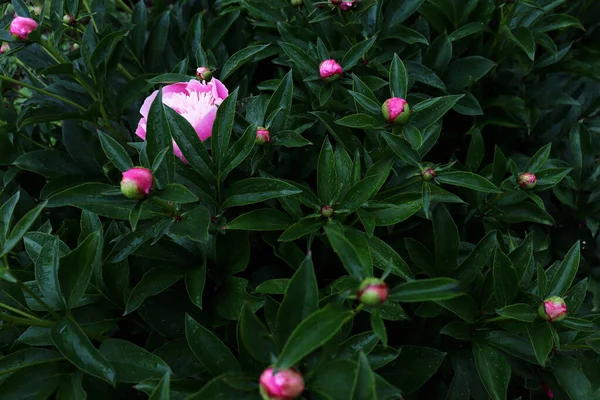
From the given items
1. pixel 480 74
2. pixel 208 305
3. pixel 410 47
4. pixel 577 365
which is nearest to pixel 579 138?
pixel 480 74

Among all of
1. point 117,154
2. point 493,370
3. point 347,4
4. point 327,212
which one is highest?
point 347,4

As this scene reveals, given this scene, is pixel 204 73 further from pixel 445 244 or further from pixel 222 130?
pixel 445 244

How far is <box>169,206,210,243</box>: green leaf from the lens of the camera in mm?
654

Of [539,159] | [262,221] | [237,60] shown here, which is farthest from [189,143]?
[539,159]

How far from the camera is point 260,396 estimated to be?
1.79 ft

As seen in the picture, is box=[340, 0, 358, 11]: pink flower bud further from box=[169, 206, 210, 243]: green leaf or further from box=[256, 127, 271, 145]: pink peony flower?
box=[169, 206, 210, 243]: green leaf

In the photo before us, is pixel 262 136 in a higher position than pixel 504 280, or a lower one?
higher

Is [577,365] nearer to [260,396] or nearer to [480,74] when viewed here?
[260,396]

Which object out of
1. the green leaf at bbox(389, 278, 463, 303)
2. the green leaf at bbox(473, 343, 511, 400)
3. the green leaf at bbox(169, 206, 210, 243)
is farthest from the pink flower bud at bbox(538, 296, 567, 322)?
the green leaf at bbox(169, 206, 210, 243)

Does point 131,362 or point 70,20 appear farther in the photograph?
point 70,20

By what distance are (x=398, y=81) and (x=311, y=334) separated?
0.47 metres

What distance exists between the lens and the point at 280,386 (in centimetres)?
50

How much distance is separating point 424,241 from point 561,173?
277 millimetres

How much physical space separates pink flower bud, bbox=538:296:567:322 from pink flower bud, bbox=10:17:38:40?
3.13 feet
